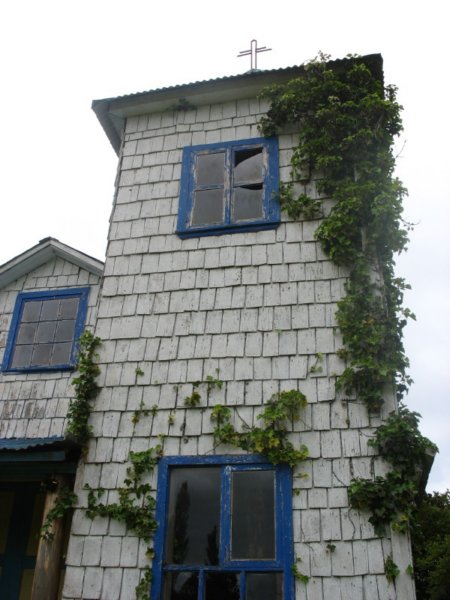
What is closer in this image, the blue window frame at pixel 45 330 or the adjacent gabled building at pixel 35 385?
the adjacent gabled building at pixel 35 385


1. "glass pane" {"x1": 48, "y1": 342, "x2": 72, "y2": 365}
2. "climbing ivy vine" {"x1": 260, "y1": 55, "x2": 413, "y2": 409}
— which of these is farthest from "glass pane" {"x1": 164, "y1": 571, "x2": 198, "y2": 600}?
"glass pane" {"x1": 48, "y1": 342, "x2": 72, "y2": 365}

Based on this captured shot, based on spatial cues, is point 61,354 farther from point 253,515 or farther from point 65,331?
point 253,515

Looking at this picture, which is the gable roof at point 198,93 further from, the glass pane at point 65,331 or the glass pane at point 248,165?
the glass pane at point 65,331

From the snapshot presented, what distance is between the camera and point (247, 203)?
7914 mm

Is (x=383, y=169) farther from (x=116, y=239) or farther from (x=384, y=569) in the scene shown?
(x=384, y=569)

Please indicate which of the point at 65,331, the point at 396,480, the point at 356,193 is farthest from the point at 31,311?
the point at 396,480

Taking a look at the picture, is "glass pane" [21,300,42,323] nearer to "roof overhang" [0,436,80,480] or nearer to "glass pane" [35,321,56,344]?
"glass pane" [35,321,56,344]

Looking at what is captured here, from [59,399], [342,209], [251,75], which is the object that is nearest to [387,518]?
[342,209]

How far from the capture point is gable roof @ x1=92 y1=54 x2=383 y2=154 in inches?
337

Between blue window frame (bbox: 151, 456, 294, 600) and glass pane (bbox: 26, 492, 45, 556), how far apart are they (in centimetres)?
251

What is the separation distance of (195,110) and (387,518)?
243 inches

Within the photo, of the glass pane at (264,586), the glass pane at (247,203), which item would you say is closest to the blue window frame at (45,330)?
the glass pane at (247,203)

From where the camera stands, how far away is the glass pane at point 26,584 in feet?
25.3

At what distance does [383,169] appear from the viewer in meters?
7.47
